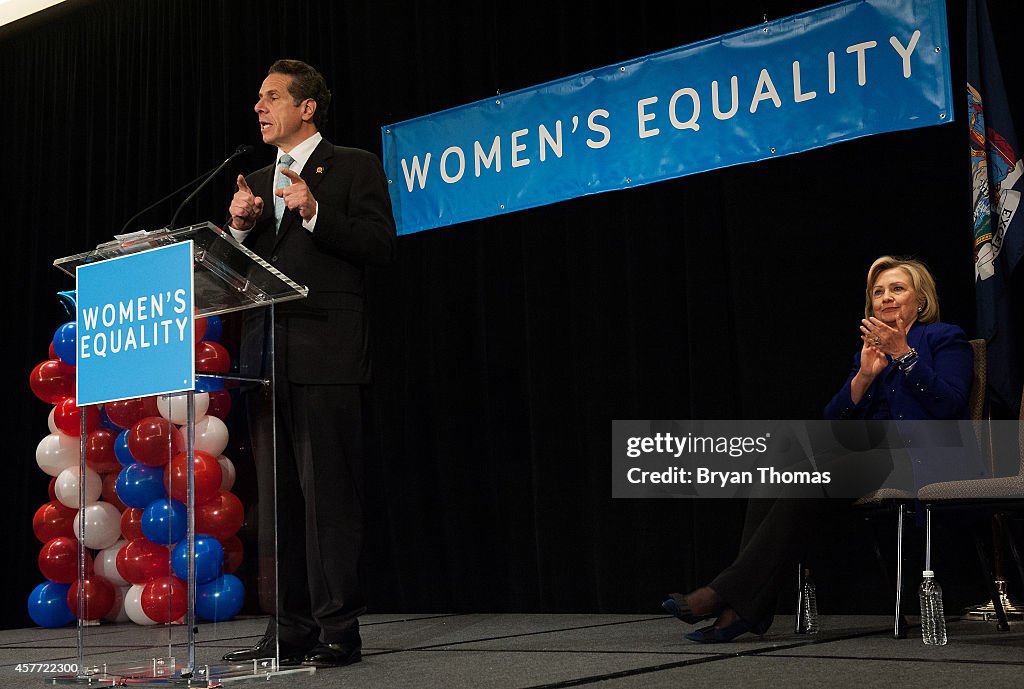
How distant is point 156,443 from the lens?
2004mm

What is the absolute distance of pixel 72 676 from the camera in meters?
2.17

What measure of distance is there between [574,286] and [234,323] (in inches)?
81.2

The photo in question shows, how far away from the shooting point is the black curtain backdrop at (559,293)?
11.6ft

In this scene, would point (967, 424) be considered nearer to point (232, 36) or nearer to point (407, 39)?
point (407, 39)

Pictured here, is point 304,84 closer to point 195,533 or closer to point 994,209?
point 195,533

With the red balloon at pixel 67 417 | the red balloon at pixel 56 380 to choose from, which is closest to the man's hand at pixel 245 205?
the red balloon at pixel 67 417

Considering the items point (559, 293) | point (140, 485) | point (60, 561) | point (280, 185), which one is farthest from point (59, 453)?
point (140, 485)

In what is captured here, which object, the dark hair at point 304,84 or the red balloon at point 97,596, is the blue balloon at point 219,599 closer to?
the red balloon at point 97,596

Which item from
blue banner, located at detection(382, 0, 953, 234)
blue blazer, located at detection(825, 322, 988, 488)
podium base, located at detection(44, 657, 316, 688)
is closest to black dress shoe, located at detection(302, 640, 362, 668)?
podium base, located at detection(44, 657, 316, 688)

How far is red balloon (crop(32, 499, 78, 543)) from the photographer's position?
4531mm

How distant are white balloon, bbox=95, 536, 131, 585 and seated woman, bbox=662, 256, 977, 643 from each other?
3.86 ft

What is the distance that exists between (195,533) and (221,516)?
0.10 metres

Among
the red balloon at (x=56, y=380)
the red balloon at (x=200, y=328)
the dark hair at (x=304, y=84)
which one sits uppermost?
the dark hair at (x=304, y=84)

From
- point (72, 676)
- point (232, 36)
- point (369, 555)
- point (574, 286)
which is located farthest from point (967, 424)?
point (232, 36)
